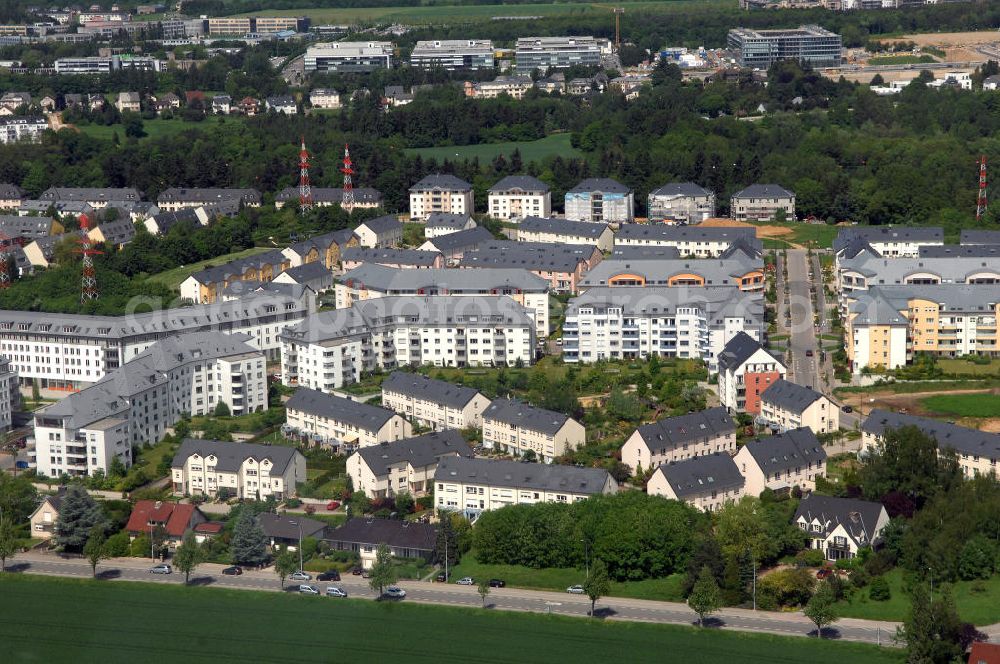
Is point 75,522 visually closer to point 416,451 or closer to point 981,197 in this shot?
point 416,451

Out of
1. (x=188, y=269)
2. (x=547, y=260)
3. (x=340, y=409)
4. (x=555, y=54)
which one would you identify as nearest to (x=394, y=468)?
(x=340, y=409)

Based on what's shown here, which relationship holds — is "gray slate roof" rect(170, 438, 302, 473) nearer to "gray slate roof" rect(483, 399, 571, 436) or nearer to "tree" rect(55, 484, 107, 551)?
"tree" rect(55, 484, 107, 551)

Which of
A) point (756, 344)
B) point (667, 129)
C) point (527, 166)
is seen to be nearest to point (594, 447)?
point (756, 344)

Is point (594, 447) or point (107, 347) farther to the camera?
point (107, 347)

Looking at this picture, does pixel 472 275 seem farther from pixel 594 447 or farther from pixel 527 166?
pixel 527 166

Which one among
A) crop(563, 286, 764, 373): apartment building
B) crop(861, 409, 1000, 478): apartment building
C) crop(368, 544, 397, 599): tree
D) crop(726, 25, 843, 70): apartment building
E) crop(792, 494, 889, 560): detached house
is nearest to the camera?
crop(368, 544, 397, 599): tree

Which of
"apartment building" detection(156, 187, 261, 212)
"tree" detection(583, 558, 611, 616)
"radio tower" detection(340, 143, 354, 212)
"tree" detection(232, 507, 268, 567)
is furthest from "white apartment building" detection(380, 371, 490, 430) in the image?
"apartment building" detection(156, 187, 261, 212)

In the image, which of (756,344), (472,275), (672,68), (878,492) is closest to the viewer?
(878,492)
